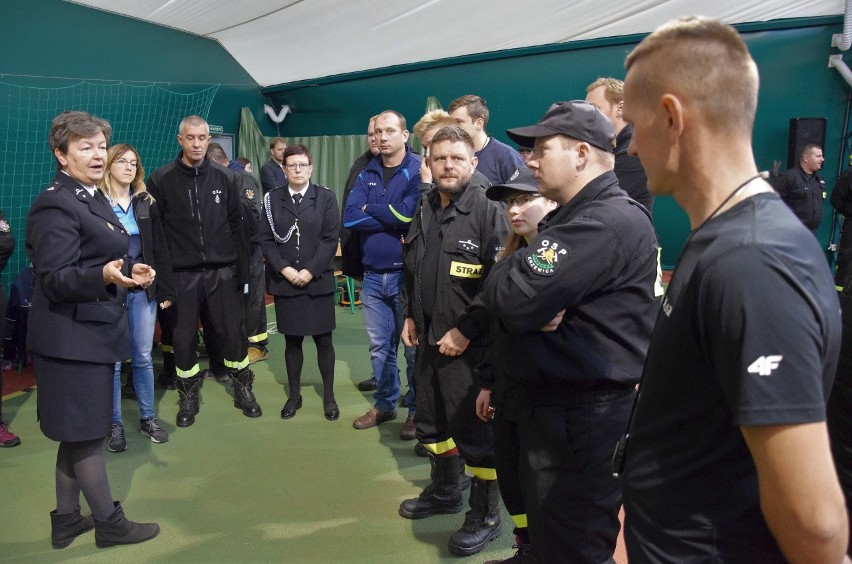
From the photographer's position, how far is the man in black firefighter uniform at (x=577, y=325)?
63.3 inches

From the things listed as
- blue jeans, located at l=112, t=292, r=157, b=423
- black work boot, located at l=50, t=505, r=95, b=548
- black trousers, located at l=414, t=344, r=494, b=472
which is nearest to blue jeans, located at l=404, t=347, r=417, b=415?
black trousers, located at l=414, t=344, r=494, b=472

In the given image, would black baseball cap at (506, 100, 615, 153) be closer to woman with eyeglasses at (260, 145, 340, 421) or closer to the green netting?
woman with eyeglasses at (260, 145, 340, 421)

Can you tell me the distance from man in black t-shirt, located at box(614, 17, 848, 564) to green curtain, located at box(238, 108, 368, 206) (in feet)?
27.7

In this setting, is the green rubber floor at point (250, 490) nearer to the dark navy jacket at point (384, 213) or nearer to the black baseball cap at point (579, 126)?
the dark navy jacket at point (384, 213)

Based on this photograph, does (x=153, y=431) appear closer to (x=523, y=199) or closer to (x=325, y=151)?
(x=523, y=199)

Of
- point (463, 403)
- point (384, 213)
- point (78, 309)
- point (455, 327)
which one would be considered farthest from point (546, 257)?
point (384, 213)

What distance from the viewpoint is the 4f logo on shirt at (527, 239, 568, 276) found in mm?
1589

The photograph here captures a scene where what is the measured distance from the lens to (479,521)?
262 centimetres

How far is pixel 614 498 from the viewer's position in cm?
171

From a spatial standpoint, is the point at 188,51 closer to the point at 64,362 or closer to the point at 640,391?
the point at 64,362

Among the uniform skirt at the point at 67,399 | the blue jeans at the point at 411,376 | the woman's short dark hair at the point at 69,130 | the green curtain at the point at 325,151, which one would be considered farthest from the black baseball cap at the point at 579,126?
the green curtain at the point at 325,151

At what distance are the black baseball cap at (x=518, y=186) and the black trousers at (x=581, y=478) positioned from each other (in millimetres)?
700

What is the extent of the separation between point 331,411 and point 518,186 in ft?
7.86

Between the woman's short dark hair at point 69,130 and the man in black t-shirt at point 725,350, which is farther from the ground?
the woman's short dark hair at point 69,130
